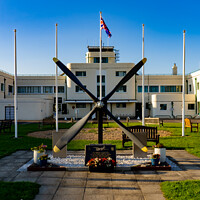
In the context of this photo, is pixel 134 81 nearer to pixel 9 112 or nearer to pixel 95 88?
pixel 95 88

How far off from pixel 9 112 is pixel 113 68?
722 inches

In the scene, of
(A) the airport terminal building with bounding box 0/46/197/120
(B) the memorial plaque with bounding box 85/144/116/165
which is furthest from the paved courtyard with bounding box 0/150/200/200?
(A) the airport terminal building with bounding box 0/46/197/120

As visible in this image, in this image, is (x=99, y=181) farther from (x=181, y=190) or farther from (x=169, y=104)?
(x=169, y=104)

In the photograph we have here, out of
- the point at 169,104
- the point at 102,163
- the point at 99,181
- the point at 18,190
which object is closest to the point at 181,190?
the point at 99,181

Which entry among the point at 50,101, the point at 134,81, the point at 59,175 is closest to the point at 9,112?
the point at 50,101

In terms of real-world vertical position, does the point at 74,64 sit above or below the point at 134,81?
above

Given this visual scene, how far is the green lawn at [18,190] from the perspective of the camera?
18.5 ft

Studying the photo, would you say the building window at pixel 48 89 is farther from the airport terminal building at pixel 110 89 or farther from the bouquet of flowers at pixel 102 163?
the bouquet of flowers at pixel 102 163

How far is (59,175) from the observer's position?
7656 mm

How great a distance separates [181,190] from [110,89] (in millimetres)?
32139

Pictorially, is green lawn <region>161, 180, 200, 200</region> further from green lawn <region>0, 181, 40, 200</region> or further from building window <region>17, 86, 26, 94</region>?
building window <region>17, 86, 26, 94</region>

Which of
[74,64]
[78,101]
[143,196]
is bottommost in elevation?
[143,196]

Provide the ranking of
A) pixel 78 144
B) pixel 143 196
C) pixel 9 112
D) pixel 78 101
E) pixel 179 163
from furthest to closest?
pixel 78 101, pixel 9 112, pixel 78 144, pixel 179 163, pixel 143 196

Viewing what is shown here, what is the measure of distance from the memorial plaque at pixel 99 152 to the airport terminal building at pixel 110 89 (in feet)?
86.0
